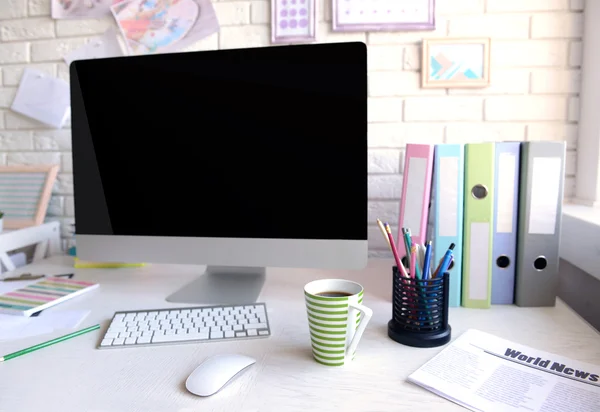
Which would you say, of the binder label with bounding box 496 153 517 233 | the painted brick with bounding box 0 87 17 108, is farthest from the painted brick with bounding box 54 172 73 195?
the binder label with bounding box 496 153 517 233

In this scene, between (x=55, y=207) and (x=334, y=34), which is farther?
(x=55, y=207)

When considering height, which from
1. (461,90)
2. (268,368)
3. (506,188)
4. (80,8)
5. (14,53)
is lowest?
(268,368)

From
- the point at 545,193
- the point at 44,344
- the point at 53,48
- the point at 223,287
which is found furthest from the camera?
the point at 53,48

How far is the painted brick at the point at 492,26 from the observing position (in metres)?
1.14

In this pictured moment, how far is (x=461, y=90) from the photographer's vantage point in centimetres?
117

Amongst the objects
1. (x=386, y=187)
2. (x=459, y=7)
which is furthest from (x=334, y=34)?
(x=386, y=187)

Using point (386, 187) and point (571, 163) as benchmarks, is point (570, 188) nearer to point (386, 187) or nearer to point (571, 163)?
point (571, 163)

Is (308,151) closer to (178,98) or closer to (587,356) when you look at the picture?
(178,98)

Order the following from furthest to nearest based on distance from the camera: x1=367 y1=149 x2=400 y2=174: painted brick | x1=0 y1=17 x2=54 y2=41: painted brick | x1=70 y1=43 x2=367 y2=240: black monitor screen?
1. x1=0 y1=17 x2=54 y2=41: painted brick
2. x1=367 y1=149 x2=400 y2=174: painted brick
3. x1=70 y1=43 x2=367 y2=240: black monitor screen

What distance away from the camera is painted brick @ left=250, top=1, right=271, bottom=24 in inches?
47.7

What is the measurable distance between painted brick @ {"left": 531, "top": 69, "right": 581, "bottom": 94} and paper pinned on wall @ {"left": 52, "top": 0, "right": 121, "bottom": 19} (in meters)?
1.20

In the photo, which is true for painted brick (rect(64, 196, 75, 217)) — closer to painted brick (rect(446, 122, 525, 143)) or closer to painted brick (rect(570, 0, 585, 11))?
painted brick (rect(446, 122, 525, 143))

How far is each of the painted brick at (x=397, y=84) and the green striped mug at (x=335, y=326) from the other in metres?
0.72

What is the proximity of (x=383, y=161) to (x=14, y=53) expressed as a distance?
3.91ft
